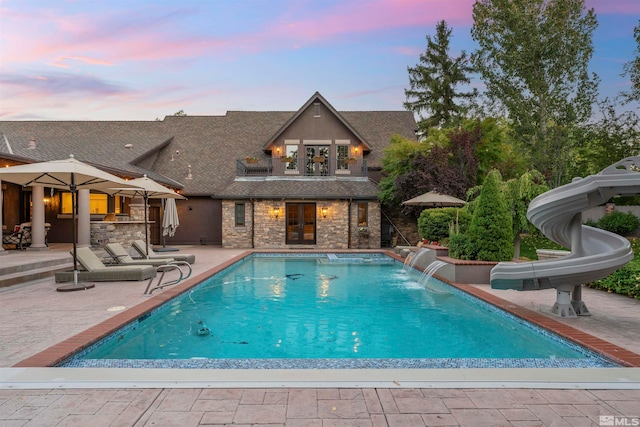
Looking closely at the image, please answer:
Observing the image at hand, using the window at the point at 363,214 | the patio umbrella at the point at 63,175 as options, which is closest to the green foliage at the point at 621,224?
the window at the point at 363,214

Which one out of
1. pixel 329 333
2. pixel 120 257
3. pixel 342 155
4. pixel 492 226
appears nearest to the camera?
pixel 329 333

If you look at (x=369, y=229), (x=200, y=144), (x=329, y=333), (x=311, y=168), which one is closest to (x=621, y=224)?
(x=369, y=229)

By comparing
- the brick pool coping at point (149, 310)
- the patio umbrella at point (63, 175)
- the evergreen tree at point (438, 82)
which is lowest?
the brick pool coping at point (149, 310)

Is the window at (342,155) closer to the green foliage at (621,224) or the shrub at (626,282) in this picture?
the green foliage at (621,224)

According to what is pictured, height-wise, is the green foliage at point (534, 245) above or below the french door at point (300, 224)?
below

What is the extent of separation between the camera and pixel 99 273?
938 centimetres

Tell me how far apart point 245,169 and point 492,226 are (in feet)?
50.5

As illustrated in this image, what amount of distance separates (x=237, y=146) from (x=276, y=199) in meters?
Answer: 6.47

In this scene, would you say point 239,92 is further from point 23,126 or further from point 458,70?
point 458,70

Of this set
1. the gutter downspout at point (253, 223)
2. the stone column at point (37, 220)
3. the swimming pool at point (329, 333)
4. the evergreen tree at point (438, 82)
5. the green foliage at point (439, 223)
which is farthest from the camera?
the evergreen tree at point (438, 82)

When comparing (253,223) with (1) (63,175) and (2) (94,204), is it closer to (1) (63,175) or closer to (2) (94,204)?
(2) (94,204)

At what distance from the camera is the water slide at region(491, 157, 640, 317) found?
17.7 ft

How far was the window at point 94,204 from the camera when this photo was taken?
18.1 metres

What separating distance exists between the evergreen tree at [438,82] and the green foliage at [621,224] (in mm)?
16859
